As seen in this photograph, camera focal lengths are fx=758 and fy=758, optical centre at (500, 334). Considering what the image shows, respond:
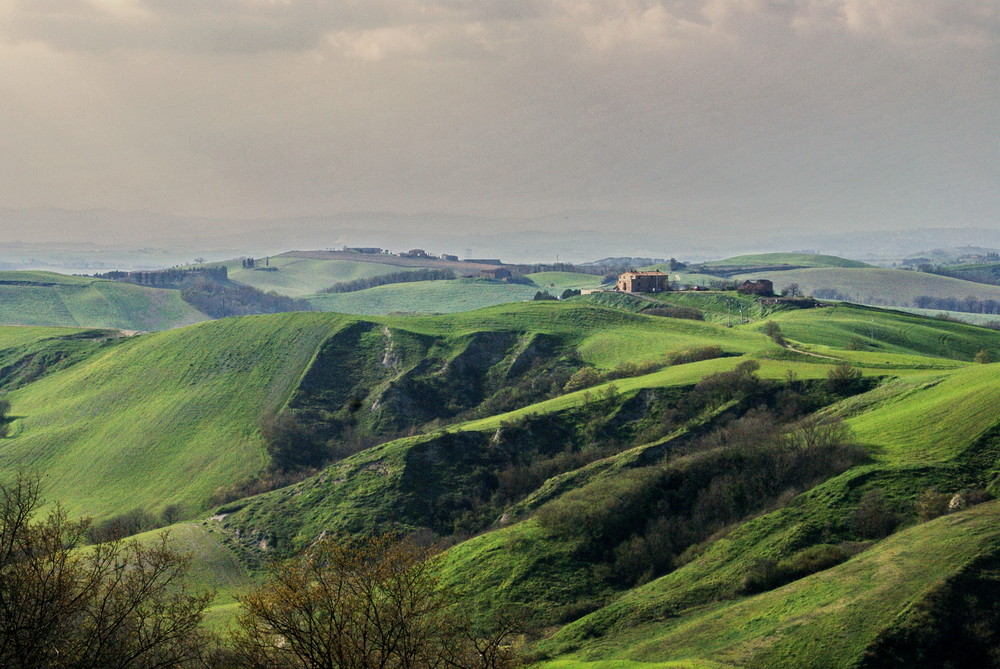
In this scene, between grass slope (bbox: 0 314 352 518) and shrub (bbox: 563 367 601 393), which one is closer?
grass slope (bbox: 0 314 352 518)

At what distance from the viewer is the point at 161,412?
5625 inches

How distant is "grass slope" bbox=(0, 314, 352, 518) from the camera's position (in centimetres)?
12038

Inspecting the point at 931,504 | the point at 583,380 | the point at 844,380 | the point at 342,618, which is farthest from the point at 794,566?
the point at 583,380

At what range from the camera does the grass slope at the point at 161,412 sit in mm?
120375

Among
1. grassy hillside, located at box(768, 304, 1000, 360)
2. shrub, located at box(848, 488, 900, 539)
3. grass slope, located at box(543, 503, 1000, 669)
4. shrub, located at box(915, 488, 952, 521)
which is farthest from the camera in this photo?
grassy hillside, located at box(768, 304, 1000, 360)

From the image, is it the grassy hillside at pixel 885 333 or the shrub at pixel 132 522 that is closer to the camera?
the shrub at pixel 132 522

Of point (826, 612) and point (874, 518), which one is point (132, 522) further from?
point (826, 612)

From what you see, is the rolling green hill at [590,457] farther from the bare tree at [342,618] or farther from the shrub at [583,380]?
the bare tree at [342,618]

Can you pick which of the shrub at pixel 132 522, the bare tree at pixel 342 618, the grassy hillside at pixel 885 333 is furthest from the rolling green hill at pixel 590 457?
the bare tree at pixel 342 618

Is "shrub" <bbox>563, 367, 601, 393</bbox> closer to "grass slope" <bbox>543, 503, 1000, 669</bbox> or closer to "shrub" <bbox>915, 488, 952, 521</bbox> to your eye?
"shrub" <bbox>915, 488, 952, 521</bbox>

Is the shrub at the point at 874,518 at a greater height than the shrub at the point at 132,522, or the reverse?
the shrub at the point at 874,518

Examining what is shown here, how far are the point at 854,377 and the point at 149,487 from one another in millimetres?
104459

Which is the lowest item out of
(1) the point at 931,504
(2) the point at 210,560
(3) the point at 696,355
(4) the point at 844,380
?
(2) the point at 210,560

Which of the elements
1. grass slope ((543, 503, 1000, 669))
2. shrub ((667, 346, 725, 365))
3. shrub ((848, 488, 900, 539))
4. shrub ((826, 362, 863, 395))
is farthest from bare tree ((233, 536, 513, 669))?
shrub ((667, 346, 725, 365))
